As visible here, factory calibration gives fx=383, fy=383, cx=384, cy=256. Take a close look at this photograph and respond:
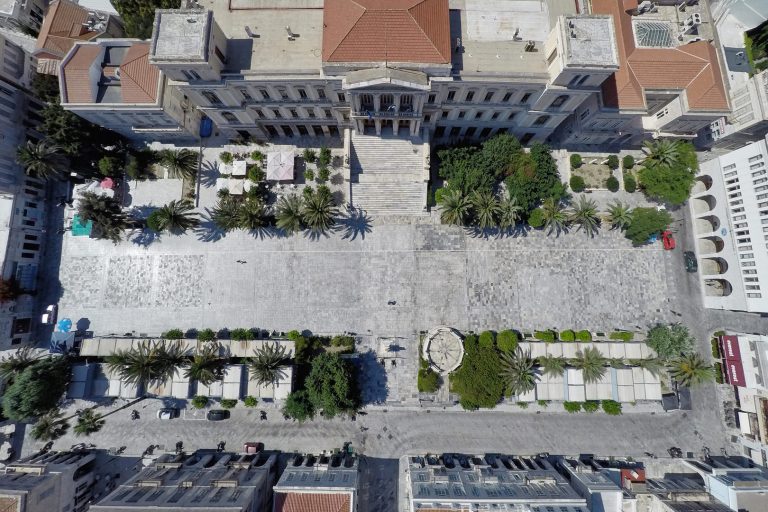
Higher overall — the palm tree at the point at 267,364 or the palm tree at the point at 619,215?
the palm tree at the point at 619,215

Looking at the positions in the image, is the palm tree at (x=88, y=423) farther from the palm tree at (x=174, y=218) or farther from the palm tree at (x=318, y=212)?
the palm tree at (x=318, y=212)

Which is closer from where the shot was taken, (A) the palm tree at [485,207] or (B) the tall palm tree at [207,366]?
(B) the tall palm tree at [207,366]

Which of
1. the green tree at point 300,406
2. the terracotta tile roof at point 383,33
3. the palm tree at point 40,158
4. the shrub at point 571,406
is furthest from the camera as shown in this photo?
the shrub at point 571,406

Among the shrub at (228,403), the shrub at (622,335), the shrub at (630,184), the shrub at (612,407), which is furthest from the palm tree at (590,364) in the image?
the shrub at (228,403)

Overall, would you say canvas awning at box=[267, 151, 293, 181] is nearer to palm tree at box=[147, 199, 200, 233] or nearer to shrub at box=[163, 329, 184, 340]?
palm tree at box=[147, 199, 200, 233]

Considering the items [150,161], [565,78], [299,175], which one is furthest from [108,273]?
[565,78]

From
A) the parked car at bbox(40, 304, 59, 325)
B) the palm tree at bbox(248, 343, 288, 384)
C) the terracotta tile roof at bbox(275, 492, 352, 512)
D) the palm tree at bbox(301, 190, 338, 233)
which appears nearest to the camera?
the terracotta tile roof at bbox(275, 492, 352, 512)

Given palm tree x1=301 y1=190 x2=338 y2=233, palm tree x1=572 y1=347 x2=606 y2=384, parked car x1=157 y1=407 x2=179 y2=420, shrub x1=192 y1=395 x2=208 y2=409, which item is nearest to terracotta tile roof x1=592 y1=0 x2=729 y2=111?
palm tree x1=572 y1=347 x2=606 y2=384
